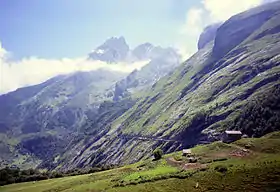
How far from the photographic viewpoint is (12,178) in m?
198

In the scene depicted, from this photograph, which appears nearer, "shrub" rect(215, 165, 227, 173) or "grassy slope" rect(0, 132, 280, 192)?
"grassy slope" rect(0, 132, 280, 192)

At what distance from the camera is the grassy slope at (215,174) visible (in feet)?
293

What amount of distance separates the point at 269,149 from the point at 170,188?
3584 centimetres

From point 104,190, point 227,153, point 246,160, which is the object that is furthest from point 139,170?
point 246,160

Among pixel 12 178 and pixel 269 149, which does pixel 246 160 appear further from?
pixel 12 178

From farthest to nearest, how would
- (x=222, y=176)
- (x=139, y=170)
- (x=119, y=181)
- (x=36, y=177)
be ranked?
(x=36, y=177) → (x=139, y=170) → (x=119, y=181) → (x=222, y=176)

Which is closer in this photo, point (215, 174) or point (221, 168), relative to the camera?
point (215, 174)

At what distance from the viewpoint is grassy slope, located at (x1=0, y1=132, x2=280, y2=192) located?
89.4m

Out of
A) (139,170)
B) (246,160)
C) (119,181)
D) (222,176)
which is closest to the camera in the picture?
(222,176)

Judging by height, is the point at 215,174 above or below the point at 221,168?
below

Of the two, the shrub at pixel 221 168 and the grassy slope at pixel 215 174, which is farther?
the shrub at pixel 221 168

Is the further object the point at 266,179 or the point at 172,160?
the point at 172,160

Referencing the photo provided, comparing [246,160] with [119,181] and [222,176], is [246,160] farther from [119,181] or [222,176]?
[119,181]

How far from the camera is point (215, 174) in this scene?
9719 centimetres
